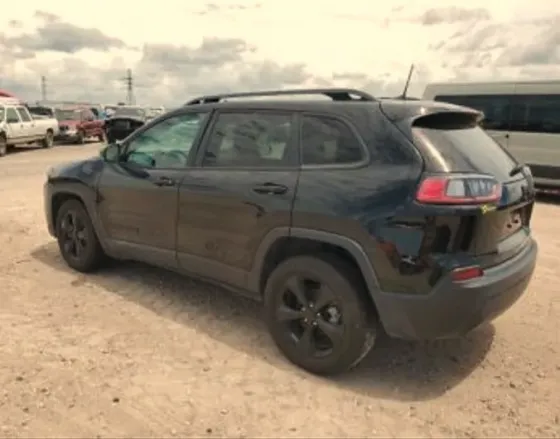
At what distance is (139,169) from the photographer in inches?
185

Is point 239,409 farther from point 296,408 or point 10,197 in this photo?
point 10,197

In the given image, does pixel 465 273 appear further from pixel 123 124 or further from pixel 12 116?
pixel 123 124

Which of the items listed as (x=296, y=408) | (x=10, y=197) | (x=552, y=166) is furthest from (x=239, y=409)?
(x=552, y=166)

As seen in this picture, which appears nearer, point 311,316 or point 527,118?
point 311,316

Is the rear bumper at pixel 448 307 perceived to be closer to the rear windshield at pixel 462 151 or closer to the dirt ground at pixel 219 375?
the dirt ground at pixel 219 375

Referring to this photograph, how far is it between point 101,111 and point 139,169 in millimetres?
32945

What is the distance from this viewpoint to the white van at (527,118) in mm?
10500

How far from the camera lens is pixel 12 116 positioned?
20203mm

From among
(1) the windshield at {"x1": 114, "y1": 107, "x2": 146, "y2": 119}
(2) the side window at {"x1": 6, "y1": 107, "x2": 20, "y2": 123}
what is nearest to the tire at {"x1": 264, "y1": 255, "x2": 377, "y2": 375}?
(2) the side window at {"x1": 6, "y1": 107, "x2": 20, "y2": 123}

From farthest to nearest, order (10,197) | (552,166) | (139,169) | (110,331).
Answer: (552,166)
(10,197)
(139,169)
(110,331)

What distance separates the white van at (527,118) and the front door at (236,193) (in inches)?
292

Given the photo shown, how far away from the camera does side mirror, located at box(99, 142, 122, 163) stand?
16.2ft

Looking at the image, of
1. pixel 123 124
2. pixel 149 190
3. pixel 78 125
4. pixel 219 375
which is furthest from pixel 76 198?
pixel 78 125

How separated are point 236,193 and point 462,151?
1.49 meters
